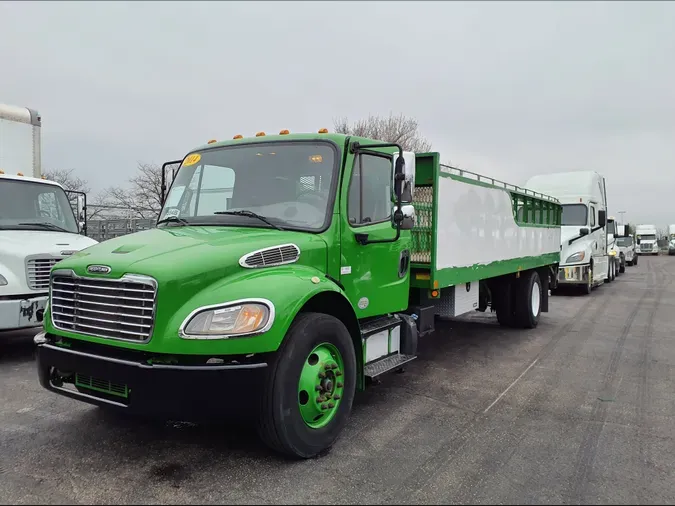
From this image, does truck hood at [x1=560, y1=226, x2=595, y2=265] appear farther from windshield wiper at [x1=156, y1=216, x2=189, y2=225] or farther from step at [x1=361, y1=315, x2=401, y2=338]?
windshield wiper at [x1=156, y1=216, x2=189, y2=225]

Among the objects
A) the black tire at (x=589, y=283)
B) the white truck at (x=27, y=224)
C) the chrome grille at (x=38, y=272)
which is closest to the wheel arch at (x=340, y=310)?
the white truck at (x=27, y=224)

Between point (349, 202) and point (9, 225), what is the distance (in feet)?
18.0

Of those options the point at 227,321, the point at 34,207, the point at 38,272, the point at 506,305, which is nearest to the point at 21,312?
the point at 38,272

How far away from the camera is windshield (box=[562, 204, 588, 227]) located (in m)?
15.6

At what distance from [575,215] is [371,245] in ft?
42.5

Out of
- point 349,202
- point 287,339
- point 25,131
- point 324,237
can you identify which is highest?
point 25,131

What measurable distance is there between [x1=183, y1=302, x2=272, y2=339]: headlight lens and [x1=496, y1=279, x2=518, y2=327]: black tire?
261 inches

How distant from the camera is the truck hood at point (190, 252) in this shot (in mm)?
3488

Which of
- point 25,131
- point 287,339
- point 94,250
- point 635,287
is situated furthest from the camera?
point 635,287

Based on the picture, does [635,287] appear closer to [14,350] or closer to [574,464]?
[574,464]

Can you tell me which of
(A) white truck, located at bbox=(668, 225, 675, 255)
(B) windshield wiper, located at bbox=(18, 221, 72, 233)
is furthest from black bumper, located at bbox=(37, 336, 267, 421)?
(A) white truck, located at bbox=(668, 225, 675, 255)

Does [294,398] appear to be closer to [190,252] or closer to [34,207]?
[190,252]

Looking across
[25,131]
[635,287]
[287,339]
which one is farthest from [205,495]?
[635,287]

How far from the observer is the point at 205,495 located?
10.9ft
